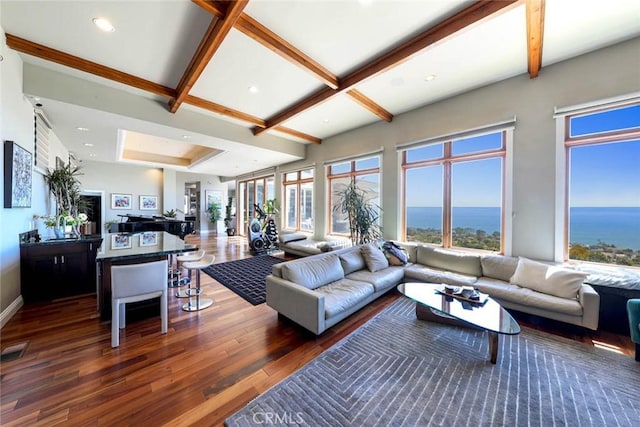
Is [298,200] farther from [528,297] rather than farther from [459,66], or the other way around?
[528,297]

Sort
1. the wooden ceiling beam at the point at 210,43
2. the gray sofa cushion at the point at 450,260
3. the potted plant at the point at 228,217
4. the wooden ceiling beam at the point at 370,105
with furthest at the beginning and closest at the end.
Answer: the potted plant at the point at 228,217 → the wooden ceiling beam at the point at 370,105 → the gray sofa cushion at the point at 450,260 → the wooden ceiling beam at the point at 210,43

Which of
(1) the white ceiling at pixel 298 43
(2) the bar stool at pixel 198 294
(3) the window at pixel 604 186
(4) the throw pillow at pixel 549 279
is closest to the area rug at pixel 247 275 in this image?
(2) the bar stool at pixel 198 294

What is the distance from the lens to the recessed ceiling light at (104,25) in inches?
94.5

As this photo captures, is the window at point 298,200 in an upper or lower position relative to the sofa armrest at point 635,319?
upper

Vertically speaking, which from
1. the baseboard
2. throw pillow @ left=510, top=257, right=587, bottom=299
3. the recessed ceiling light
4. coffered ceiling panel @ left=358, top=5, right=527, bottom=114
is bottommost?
the baseboard

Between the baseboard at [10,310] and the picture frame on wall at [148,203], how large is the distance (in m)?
6.66

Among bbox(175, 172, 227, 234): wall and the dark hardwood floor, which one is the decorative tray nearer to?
the dark hardwood floor

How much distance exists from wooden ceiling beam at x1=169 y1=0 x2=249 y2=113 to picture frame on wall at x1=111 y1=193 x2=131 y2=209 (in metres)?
7.05

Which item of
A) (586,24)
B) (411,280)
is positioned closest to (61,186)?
(411,280)

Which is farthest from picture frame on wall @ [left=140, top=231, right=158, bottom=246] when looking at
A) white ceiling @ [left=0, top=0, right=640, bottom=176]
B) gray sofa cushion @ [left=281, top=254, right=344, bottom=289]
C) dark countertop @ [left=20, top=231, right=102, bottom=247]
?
white ceiling @ [left=0, top=0, right=640, bottom=176]

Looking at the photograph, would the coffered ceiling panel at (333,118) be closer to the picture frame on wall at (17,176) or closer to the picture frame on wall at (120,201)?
the picture frame on wall at (17,176)

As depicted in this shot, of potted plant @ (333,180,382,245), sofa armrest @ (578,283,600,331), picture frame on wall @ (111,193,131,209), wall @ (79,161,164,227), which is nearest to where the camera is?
sofa armrest @ (578,283,600,331)

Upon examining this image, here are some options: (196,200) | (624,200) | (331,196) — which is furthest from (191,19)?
(196,200)

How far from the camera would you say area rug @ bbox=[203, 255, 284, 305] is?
12.3 ft
